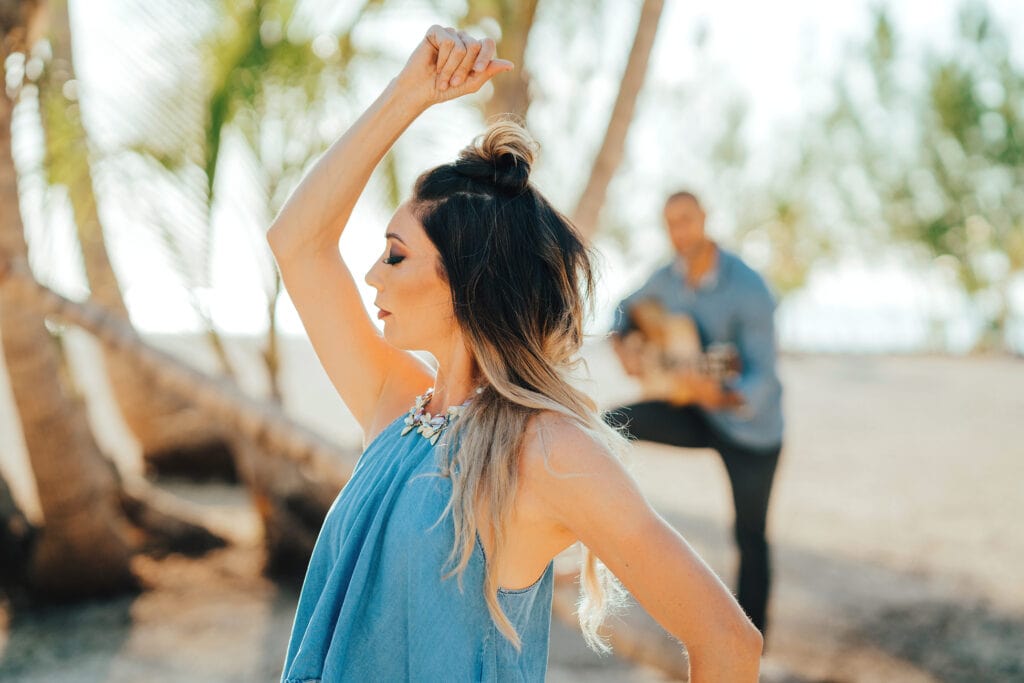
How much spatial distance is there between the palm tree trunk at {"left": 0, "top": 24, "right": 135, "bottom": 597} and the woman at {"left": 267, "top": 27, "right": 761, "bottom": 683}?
3.78 metres

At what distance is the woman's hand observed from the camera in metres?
1.75

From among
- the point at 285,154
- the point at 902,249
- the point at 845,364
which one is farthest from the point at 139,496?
the point at 902,249

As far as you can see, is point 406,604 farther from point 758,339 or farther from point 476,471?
point 758,339

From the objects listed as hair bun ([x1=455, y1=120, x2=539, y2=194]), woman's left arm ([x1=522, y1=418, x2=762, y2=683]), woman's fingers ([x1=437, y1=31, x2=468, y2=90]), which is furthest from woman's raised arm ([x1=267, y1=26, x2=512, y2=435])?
woman's left arm ([x1=522, y1=418, x2=762, y2=683])

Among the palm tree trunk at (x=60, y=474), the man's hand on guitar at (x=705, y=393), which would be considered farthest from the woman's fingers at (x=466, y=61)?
the palm tree trunk at (x=60, y=474)

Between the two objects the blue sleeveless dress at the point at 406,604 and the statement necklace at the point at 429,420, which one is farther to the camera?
the statement necklace at the point at 429,420

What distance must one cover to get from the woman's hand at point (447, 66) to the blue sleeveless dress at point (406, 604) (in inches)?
24.3

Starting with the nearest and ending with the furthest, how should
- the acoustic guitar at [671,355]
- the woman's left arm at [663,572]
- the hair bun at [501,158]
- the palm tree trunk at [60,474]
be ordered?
the woman's left arm at [663,572]
the hair bun at [501,158]
the acoustic guitar at [671,355]
the palm tree trunk at [60,474]

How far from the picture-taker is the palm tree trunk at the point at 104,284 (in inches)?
203

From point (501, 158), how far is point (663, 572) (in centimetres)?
73

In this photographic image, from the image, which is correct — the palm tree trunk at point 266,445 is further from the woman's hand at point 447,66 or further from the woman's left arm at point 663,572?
the woman's left arm at point 663,572

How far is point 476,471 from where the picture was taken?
1.48 metres

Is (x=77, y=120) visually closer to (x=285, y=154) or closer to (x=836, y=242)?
(x=285, y=154)

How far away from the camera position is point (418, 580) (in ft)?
4.87
